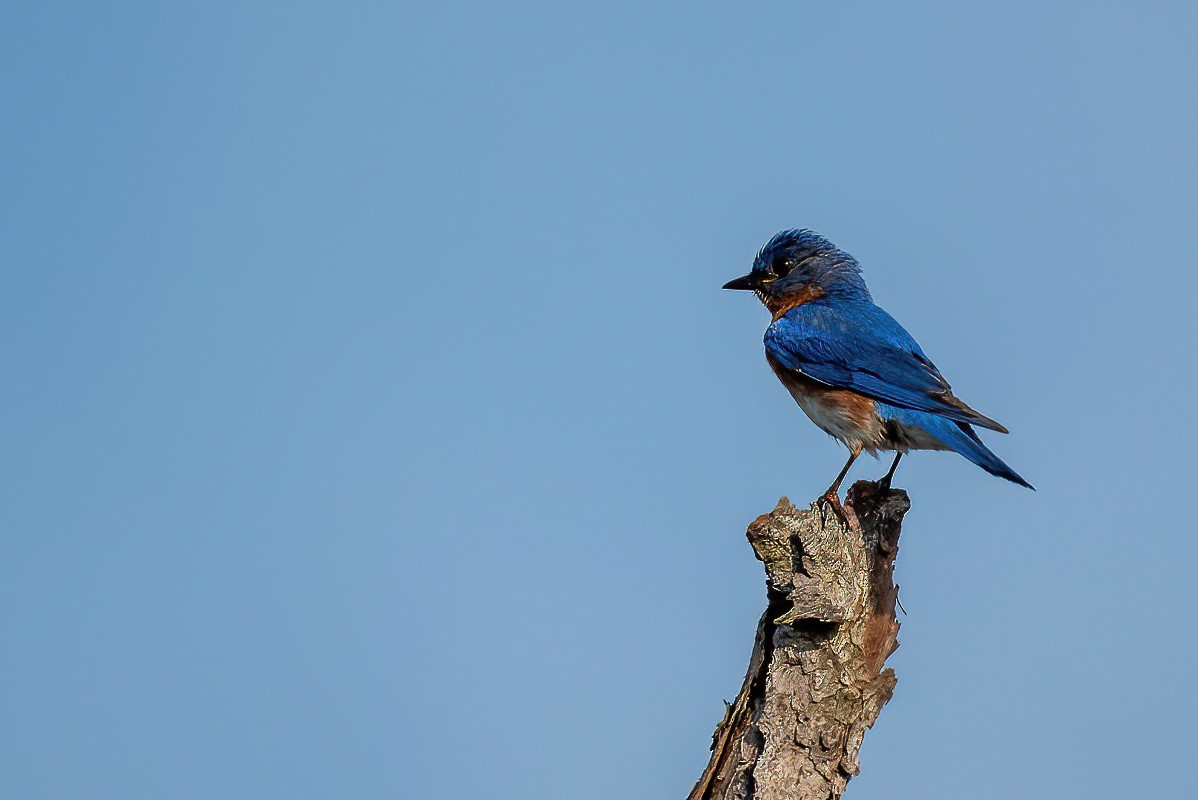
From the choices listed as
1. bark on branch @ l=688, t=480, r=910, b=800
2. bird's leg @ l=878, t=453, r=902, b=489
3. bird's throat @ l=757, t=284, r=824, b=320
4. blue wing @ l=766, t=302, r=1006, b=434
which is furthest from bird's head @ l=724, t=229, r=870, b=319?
bark on branch @ l=688, t=480, r=910, b=800

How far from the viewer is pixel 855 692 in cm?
634

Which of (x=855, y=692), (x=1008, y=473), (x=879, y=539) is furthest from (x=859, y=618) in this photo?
(x=1008, y=473)

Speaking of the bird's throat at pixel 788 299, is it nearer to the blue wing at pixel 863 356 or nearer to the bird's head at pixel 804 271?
the bird's head at pixel 804 271

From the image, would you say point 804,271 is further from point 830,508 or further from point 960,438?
point 830,508

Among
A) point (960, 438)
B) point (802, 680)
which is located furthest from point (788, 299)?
point (802, 680)

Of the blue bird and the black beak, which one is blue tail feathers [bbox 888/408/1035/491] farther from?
the black beak

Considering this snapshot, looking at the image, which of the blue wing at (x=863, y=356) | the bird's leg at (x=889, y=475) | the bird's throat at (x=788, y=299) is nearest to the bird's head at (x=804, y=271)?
the bird's throat at (x=788, y=299)

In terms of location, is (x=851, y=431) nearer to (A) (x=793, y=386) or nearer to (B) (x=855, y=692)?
(A) (x=793, y=386)

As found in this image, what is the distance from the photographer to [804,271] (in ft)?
34.7

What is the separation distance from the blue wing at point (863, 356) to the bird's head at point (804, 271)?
33 cm

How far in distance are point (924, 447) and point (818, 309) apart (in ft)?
5.54

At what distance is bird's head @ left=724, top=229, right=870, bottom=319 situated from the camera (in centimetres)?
1047

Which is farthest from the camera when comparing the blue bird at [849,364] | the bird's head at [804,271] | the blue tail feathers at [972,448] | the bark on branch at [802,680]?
the bird's head at [804,271]

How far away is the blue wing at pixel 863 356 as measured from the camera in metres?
8.63
